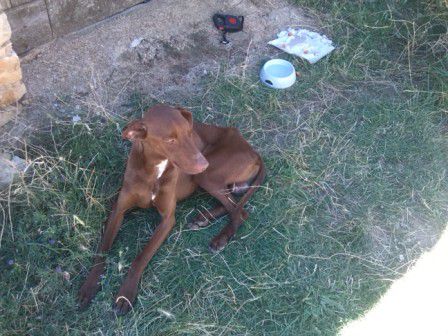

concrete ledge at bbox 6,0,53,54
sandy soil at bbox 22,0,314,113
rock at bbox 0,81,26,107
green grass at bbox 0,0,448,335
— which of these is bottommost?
green grass at bbox 0,0,448,335

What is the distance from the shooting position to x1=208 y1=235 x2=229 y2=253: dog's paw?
136 inches

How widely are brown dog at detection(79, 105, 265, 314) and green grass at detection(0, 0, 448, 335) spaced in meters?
0.09

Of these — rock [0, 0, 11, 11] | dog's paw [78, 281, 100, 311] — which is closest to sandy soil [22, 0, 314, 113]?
rock [0, 0, 11, 11]

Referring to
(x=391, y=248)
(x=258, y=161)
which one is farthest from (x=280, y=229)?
(x=391, y=248)

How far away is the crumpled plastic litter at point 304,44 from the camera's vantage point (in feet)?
16.6

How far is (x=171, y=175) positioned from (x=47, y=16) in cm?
199

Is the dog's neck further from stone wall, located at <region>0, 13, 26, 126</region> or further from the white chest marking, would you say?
stone wall, located at <region>0, 13, 26, 126</region>

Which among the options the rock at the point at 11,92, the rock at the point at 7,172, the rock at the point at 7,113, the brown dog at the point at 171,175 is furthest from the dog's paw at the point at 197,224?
the rock at the point at 11,92

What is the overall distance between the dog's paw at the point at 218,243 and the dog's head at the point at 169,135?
65 centimetres

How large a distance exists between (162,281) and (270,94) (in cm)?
Answer: 201

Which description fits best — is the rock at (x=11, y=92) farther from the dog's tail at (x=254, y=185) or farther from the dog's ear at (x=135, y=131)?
the dog's tail at (x=254, y=185)

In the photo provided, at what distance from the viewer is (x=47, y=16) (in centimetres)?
432

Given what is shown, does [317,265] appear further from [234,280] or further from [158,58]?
[158,58]

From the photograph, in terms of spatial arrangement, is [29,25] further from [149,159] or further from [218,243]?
[218,243]
